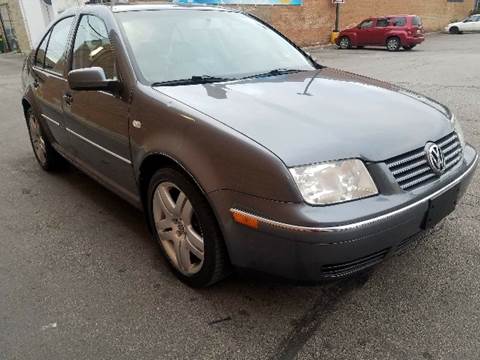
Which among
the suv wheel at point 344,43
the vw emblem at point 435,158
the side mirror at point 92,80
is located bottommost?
the suv wheel at point 344,43

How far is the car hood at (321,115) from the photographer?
2.07 m

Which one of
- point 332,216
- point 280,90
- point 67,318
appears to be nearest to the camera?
point 332,216

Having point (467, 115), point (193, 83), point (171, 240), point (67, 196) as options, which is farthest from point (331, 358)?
point (467, 115)

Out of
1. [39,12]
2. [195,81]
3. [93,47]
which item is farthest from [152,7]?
[39,12]

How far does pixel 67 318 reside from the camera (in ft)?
7.99

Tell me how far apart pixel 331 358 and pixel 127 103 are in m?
1.86

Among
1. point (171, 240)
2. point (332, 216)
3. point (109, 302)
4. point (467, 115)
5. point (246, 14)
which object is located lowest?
point (467, 115)

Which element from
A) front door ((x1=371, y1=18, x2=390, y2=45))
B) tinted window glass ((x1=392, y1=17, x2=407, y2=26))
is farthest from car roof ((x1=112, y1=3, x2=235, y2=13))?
front door ((x1=371, y1=18, x2=390, y2=45))

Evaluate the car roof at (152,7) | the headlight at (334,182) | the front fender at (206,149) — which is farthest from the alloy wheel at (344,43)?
the headlight at (334,182)

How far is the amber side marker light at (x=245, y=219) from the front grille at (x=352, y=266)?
0.37 metres

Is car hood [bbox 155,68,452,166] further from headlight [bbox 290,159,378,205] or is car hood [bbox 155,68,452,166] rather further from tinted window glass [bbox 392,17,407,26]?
tinted window glass [bbox 392,17,407,26]

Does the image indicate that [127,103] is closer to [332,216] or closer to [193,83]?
[193,83]

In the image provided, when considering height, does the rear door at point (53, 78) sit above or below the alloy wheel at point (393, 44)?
above

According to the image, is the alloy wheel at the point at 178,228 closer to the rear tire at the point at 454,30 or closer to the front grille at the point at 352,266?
the front grille at the point at 352,266
